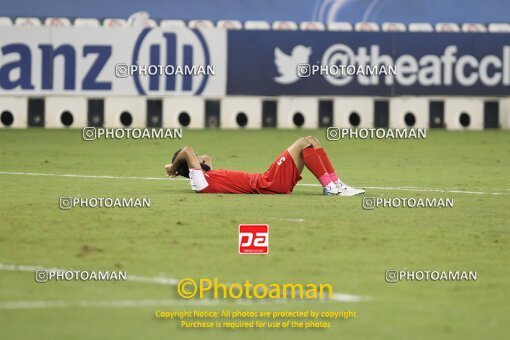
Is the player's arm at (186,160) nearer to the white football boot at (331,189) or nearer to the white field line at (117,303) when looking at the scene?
the white football boot at (331,189)

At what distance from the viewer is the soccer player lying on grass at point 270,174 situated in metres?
16.3

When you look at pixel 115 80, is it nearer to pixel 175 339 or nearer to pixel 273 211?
pixel 273 211

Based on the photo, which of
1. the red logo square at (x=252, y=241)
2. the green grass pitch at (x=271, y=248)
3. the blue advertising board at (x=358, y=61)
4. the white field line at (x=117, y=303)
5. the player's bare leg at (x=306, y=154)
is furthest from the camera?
the blue advertising board at (x=358, y=61)

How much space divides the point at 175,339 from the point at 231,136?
20409 millimetres

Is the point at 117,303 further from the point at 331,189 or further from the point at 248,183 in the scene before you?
the point at 331,189

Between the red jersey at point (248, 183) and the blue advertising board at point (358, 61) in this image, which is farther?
the blue advertising board at point (358, 61)

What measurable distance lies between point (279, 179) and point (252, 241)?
4760 mm

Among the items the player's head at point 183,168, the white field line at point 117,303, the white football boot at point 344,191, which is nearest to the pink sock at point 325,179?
the white football boot at point 344,191

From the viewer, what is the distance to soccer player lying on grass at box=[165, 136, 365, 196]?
1627cm

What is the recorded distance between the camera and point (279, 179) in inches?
653

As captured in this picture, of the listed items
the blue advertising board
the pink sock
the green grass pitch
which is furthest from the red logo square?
the blue advertising board

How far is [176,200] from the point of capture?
53.0 ft

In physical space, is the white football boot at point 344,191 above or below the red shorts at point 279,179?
below

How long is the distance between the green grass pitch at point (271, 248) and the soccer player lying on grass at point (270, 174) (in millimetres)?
242
